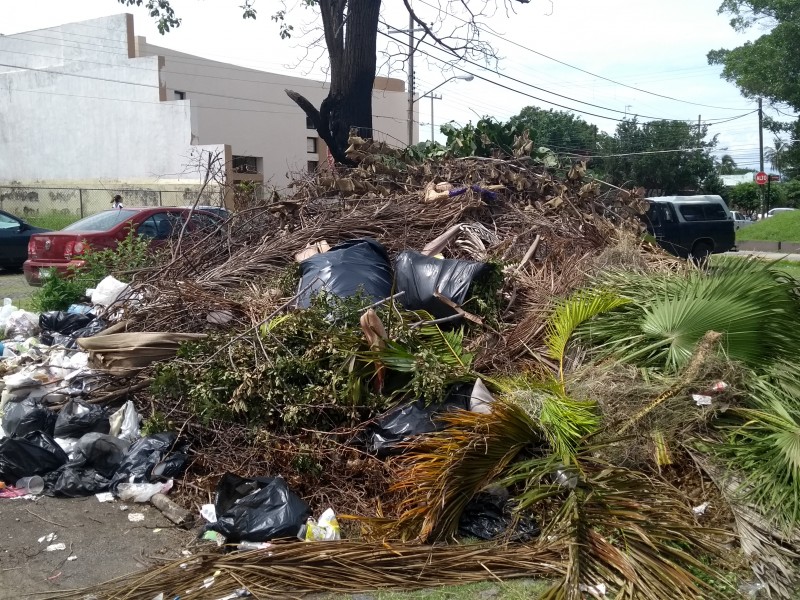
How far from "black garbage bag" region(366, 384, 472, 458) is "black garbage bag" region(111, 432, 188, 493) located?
1.28 meters

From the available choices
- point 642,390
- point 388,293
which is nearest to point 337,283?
point 388,293

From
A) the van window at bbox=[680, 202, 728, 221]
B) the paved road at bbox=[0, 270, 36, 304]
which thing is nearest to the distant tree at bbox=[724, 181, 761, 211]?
the van window at bbox=[680, 202, 728, 221]

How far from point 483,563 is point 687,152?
155 ft

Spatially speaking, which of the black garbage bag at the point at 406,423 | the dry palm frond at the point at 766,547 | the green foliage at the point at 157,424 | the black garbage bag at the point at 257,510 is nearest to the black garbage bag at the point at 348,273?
the black garbage bag at the point at 406,423

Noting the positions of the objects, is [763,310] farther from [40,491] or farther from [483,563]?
[40,491]

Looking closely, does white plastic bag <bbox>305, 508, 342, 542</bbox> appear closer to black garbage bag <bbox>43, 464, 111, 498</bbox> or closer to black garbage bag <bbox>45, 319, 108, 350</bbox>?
black garbage bag <bbox>43, 464, 111, 498</bbox>

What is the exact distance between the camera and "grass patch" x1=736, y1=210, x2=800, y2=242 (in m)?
29.1

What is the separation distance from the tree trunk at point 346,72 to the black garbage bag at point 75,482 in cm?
708

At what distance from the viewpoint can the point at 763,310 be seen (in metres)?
4.98

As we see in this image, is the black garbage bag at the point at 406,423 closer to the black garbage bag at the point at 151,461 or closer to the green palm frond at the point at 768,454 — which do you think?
the black garbage bag at the point at 151,461

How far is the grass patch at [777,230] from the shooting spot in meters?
29.1

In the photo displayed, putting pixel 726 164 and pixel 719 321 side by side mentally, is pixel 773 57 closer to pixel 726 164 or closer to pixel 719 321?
pixel 719 321

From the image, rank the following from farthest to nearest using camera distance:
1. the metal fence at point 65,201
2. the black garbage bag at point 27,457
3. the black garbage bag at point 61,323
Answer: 1. the metal fence at point 65,201
2. the black garbage bag at point 61,323
3. the black garbage bag at point 27,457

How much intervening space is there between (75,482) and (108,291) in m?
3.30
